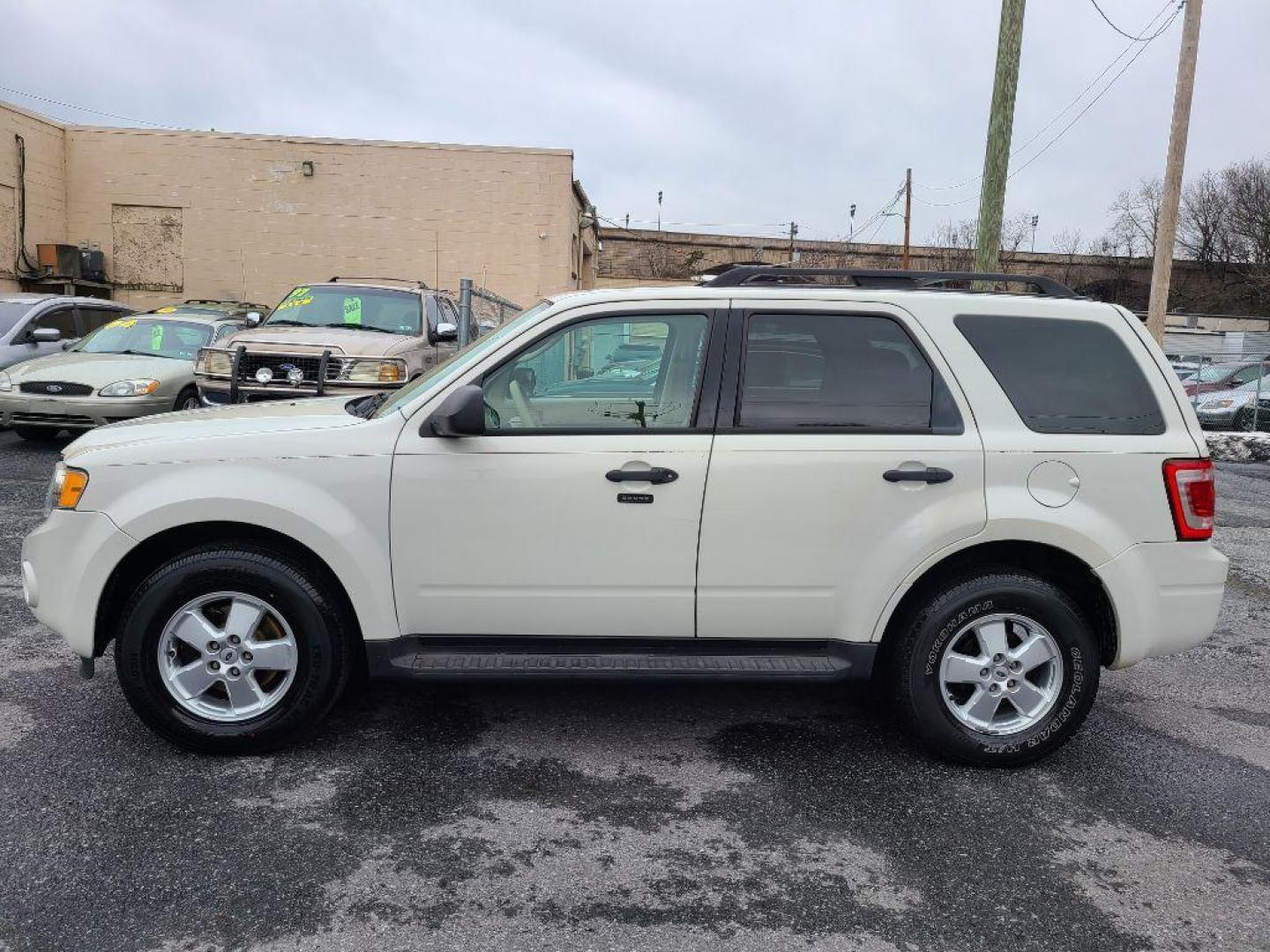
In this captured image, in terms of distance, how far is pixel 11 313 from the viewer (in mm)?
12469

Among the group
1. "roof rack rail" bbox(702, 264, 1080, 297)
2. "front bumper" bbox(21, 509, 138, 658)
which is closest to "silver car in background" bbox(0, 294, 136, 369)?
"front bumper" bbox(21, 509, 138, 658)

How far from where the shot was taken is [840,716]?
4.29 metres

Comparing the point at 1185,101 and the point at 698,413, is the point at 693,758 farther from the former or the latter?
the point at 1185,101

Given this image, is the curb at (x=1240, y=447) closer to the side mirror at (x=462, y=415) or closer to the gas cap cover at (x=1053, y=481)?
the gas cap cover at (x=1053, y=481)

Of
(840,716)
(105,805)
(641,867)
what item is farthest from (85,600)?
(840,716)

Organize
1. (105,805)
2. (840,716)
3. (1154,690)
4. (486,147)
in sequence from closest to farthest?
(105,805) → (840,716) → (1154,690) → (486,147)

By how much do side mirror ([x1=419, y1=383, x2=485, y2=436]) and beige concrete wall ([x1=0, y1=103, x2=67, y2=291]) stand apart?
858 inches

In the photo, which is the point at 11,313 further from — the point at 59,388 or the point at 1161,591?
the point at 1161,591

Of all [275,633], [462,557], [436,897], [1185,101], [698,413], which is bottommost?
[436,897]

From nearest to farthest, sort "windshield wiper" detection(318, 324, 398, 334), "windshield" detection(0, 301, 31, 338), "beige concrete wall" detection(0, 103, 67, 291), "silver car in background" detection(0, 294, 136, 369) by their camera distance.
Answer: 1. "windshield wiper" detection(318, 324, 398, 334)
2. "silver car in background" detection(0, 294, 136, 369)
3. "windshield" detection(0, 301, 31, 338)
4. "beige concrete wall" detection(0, 103, 67, 291)

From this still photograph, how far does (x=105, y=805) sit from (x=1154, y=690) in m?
4.61

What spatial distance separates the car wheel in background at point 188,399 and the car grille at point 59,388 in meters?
0.89

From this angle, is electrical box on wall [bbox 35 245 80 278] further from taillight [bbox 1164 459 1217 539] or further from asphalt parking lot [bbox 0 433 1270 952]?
taillight [bbox 1164 459 1217 539]

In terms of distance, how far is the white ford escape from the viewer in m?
3.59
